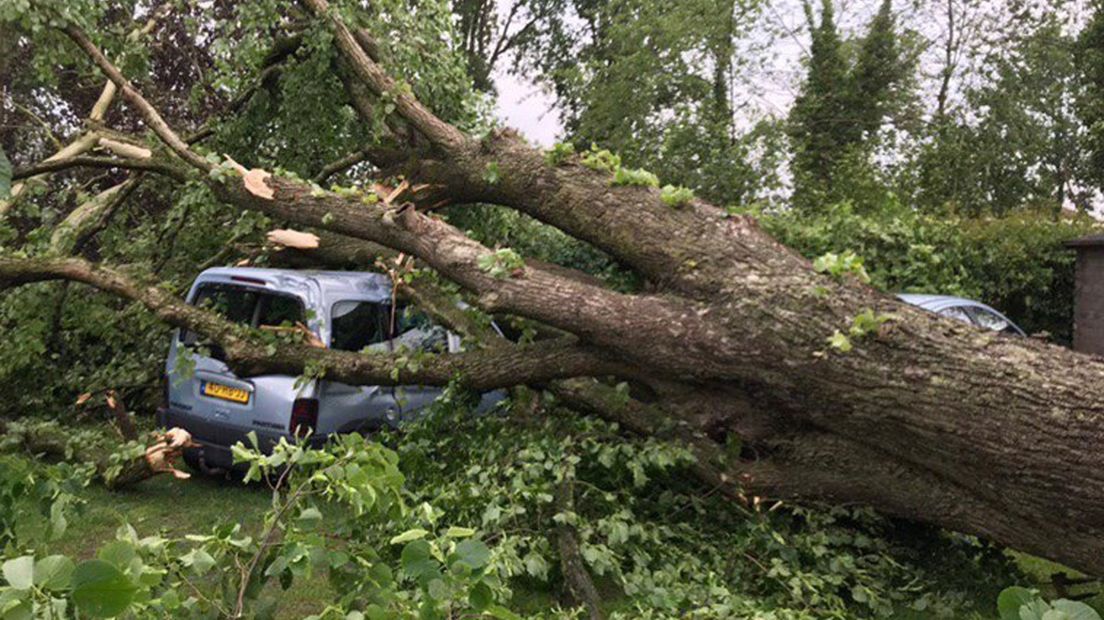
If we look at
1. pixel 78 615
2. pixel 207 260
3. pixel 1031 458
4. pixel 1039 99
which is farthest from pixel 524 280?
pixel 1039 99

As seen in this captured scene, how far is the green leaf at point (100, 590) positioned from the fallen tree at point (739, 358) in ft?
10.5

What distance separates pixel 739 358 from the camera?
4191mm

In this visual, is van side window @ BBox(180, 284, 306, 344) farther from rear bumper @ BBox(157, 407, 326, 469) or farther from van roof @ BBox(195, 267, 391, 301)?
rear bumper @ BBox(157, 407, 326, 469)

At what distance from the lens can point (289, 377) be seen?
620 centimetres

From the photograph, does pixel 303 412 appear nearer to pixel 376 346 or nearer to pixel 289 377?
pixel 289 377

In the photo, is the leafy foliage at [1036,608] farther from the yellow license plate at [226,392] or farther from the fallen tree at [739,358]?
the yellow license plate at [226,392]

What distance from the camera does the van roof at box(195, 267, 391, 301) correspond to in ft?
20.9

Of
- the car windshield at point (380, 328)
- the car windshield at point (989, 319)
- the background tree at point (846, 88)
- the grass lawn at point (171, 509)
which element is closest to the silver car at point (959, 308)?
the car windshield at point (989, 319)

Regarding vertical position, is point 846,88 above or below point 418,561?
above

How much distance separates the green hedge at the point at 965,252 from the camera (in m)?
9.71

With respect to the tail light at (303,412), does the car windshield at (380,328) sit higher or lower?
higher

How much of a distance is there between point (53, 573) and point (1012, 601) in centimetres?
150

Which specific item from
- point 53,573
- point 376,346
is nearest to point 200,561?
point 53,573

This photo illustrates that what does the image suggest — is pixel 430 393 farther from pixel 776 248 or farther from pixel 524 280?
pixel 776 248
